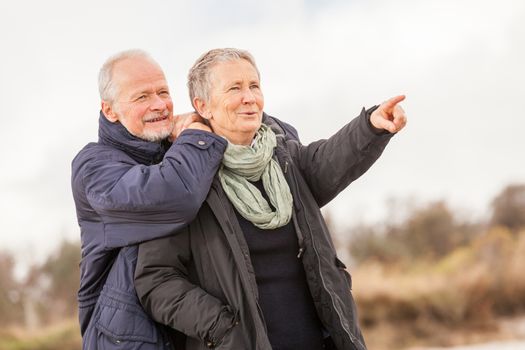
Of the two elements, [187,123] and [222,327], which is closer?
[222,327]

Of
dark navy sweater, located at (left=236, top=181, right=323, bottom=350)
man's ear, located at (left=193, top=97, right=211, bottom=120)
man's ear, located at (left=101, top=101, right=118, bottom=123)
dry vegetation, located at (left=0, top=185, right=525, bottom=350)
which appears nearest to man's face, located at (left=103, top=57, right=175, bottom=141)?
man's ear, located at (left=101, top=101, right=118, bottom=123)

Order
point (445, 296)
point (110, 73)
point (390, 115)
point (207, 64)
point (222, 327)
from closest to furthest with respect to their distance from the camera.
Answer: point (222, 327), point (390, 115), point (207, 64), point (110, 73), point (445, 296)

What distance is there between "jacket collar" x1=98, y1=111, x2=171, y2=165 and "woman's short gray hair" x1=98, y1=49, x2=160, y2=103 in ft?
0.30

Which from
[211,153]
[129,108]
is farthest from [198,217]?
[129,108]

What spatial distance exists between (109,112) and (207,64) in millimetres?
371

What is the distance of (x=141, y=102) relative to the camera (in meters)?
2.53

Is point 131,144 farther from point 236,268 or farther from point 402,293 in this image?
point 402,293

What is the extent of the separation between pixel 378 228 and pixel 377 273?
0.70 metres

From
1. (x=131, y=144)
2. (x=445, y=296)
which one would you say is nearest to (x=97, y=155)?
(x=131, y=144)

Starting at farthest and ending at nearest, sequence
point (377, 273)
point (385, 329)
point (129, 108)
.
Answer: point (377, 273), point (385, 329), point (129, 108)

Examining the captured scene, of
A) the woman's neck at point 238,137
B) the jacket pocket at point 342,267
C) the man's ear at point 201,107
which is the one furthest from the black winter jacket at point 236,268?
the man's ear at point 201,107

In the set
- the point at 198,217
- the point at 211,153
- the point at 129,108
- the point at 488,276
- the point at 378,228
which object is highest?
the point at 378,228

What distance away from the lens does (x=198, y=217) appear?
2375 millimetres

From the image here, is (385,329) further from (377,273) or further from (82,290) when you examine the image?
(82,290)
